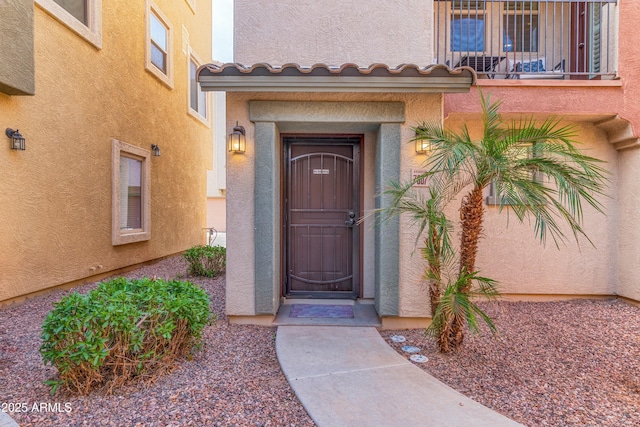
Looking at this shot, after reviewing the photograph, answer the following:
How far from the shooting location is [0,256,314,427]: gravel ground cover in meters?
2.60

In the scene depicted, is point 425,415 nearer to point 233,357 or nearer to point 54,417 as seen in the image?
point 233,357

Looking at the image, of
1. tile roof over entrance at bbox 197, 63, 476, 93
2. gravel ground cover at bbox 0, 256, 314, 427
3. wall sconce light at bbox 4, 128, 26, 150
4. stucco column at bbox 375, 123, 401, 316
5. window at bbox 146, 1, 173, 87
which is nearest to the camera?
gravel ground cover at bbox 0, 256, 314, 427

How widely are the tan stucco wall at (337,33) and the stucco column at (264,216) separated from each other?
1.36m

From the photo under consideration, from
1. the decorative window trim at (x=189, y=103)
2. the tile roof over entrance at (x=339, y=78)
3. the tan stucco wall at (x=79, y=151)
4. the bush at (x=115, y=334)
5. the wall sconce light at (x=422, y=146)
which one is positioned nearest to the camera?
the bush at (x=115, y=334)

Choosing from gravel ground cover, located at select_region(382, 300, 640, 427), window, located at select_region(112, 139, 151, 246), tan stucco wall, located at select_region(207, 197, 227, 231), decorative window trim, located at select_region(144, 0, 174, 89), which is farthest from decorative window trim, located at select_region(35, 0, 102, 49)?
tan stucco wall, located at select_region(207, 197, 227, 231)

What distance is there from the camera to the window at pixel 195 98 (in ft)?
38.5

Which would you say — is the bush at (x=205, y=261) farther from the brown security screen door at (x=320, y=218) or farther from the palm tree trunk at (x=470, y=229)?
the palm tree trunk at (x=470, y=229)

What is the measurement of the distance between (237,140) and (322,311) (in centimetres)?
281

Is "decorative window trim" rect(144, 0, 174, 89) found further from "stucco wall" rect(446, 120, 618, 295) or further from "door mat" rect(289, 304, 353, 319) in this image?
"stucco wall" rect(446, 120, 618, 295)

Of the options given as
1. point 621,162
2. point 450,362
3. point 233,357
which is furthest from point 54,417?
point 621,162

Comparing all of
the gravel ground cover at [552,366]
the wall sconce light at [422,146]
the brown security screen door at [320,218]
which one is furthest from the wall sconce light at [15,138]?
the gravel ground cover at [552,366]

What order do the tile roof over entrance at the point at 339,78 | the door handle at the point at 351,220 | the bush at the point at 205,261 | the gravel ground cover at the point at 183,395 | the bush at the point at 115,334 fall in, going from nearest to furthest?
1. the gravel ground cover at the point at 183,395
2. the bush at the point at 115,334
3. the tile roof over entrance at the point at 339,78
4. the door handle at the point at 351,220
5. the bush at the point at 205,261

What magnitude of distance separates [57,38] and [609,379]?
9.32m

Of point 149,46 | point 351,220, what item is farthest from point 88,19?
point 351,220
